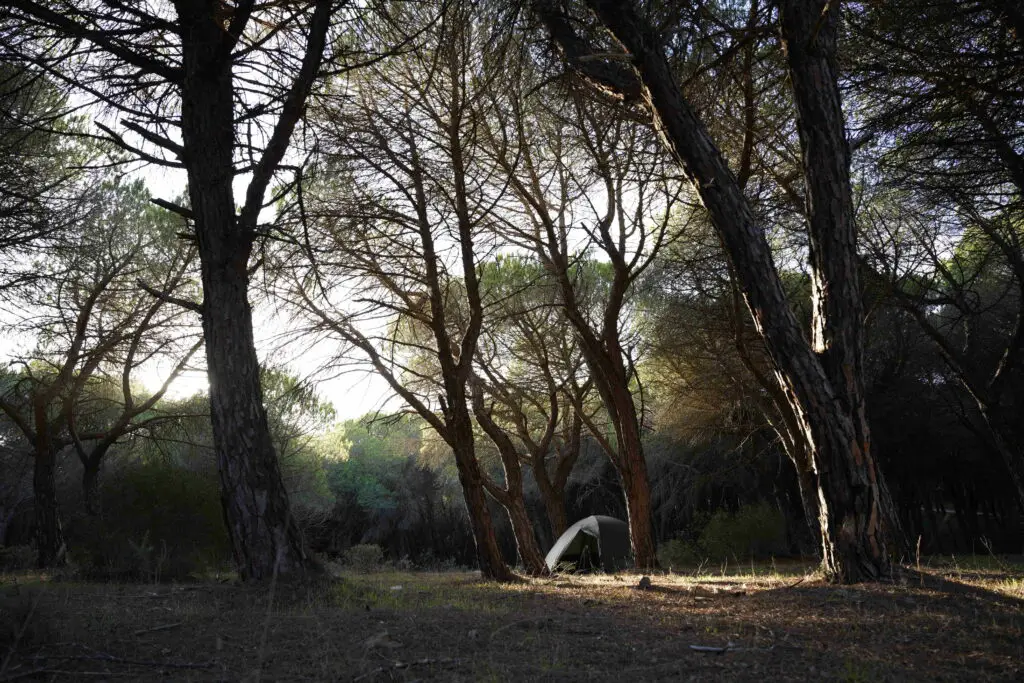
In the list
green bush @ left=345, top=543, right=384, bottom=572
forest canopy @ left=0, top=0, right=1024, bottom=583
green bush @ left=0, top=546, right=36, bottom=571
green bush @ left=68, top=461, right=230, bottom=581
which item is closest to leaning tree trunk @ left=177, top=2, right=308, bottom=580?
forest canopy @ left=0, top=0, right=1024, bottom=583

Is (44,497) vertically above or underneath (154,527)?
above

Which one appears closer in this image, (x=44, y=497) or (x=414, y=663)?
(x=414, y=663)

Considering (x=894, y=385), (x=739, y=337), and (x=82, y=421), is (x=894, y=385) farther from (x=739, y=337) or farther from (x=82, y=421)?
(x=82, y=421)

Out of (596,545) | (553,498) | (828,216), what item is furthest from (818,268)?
(553,498)

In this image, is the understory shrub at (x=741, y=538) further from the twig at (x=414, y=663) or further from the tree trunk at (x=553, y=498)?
the twig at (x=414, y=663)

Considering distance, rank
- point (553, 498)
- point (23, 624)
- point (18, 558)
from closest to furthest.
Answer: point (23, 624) < point (18, 558) < point (553, 498)

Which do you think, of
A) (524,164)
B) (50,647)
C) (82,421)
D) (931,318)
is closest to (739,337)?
(524,164)

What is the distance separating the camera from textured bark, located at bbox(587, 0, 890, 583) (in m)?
5.28

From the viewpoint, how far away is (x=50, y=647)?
10.5 feet

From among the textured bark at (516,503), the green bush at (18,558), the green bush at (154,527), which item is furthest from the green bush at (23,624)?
the green bush at (18,558)

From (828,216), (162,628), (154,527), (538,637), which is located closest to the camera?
(538,637)

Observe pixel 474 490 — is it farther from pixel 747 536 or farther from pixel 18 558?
pixel 747 536

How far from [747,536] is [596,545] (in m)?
5.78

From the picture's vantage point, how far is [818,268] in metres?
5.78
